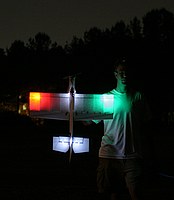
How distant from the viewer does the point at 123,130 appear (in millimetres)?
4789

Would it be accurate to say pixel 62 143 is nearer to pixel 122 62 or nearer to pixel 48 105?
pixel 48 105

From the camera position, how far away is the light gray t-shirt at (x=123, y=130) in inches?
189

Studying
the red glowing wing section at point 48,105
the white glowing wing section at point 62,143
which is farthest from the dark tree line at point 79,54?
the red glowing wing section at point 48,105

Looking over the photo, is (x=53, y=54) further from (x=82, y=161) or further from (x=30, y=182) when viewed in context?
(x=30, y=182)

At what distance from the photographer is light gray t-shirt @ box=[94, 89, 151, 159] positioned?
189 inches

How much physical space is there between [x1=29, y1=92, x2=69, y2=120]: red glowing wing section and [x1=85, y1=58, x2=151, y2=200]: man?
693 millimetres

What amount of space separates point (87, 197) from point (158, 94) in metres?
6.29

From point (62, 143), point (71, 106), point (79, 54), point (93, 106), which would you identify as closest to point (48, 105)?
point (71, 106)

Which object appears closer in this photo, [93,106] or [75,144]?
[93,106]

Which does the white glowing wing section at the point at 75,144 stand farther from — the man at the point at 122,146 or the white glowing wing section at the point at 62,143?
the man at the point at 122,146

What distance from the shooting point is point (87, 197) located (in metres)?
8.53

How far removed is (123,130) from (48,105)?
3.23 feet

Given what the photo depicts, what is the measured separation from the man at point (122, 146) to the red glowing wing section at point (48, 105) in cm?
69

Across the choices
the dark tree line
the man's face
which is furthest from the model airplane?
the dark tree line
